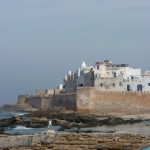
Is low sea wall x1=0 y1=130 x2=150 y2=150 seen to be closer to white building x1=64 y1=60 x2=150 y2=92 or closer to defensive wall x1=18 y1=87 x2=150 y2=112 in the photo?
defensive wall x1=18 y1=87 x2=150 y2=112

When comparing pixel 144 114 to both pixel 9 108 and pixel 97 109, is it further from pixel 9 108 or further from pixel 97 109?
pixel 9 108

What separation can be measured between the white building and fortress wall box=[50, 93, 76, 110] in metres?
3.38

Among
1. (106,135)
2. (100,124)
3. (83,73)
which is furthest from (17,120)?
(106,135)

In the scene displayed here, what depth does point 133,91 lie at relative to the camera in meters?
62.3

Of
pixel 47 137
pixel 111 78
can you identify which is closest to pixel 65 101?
pixel 111 78

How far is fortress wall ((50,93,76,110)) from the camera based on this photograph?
63.2m

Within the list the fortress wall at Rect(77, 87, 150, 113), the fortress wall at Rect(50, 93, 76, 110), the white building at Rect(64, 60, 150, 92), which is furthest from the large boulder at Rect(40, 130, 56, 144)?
the white building at Rect(64, 60, 150, 92)

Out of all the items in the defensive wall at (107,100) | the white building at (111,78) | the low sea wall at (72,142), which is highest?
the white building at (111,78)

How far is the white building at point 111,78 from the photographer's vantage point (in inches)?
2522

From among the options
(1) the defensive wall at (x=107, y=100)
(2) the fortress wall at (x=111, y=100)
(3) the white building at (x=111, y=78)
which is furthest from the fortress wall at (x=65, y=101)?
(3) the white building at (x=111, y=78)

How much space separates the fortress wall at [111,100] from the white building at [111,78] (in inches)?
107

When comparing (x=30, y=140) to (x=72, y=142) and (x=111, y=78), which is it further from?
(x=111, y=78)

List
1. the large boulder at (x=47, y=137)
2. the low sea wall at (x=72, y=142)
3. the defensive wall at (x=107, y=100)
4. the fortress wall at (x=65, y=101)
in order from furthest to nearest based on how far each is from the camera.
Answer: the fortress wall at (x=65, y=101) → the defensive wall at (x=107, y=100) → the large boulder at (x=47, y=137) → the low sea wall at (x=72, y=142)

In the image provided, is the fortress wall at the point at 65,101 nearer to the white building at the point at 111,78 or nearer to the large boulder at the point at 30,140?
the white building at the point at 111,78
